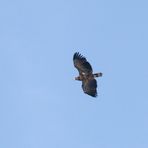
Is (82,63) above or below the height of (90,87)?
above

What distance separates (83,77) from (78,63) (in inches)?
63.6

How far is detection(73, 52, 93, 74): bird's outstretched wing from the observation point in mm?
47625

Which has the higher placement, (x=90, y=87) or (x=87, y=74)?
(x=87, y=74)

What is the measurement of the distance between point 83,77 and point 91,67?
1.64m

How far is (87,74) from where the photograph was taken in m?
47.9

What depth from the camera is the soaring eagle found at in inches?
1875

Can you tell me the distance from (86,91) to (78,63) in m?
3.03

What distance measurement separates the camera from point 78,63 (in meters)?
48.1

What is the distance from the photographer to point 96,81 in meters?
48.3

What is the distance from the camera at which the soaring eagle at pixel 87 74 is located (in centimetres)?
4762

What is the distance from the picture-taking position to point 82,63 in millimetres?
47781

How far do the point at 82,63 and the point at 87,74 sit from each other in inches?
49.1

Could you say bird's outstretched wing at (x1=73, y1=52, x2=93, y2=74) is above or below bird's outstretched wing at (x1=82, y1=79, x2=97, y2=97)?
above

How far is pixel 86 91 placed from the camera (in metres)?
48.3
